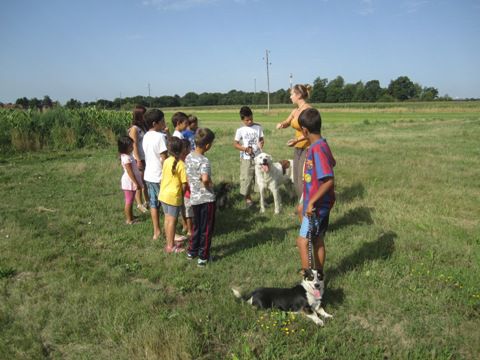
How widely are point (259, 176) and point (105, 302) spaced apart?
4.24 meters

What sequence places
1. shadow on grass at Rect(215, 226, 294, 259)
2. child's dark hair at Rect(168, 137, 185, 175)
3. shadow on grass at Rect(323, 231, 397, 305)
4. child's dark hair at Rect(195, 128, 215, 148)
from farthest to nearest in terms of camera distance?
shadow on grass at Rect(215, 226, 294, 259)
child's dark hair at Rect(168, 137, 185, 175)
child's dark hair at Rect(195, 128, 215, 148)
shadow on grass at Rect(323, 231, 397, 305)

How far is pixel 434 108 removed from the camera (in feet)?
209

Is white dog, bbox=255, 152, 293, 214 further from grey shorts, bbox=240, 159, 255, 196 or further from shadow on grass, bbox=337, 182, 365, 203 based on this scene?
shadow on grass, bbox=337, 182, 365, 203

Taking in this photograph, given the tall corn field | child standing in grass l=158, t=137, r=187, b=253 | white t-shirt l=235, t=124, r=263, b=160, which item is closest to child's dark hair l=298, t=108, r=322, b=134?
child standing in grass l=158, t=137, r=187, b=253

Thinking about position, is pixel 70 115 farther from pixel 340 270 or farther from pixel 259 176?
pixel 340 270

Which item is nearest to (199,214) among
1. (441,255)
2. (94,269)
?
(94,269)

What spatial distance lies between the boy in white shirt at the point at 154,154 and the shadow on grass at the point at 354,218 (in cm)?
304

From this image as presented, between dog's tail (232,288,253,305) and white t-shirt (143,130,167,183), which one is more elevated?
white t-shirt (143,130,167,183)

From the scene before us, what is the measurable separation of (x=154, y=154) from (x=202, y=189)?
5.18 feet

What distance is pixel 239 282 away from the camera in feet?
14.8

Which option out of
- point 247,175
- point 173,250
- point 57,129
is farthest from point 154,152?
point 57,129

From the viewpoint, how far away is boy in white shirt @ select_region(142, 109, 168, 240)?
5867mm

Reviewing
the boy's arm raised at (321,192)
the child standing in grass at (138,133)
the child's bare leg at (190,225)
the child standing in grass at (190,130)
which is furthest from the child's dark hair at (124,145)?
the boy's arm raised at (321,192)

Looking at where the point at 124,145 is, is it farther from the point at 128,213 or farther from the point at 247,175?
the point at 247,175
